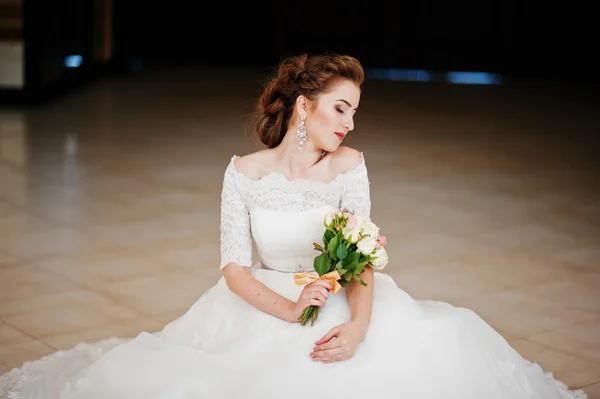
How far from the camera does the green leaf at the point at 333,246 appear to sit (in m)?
2.86

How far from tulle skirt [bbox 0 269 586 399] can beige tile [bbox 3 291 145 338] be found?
89 cm

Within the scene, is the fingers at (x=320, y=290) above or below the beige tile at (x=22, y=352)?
above

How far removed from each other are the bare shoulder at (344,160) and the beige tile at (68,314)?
1.48 meters

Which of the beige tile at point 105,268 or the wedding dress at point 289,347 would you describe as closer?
the wedding dress at point 289,347

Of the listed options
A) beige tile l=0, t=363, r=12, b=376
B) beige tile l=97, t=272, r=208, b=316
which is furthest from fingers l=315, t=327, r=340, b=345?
beige tile l=97, t=272, r=208, b=316

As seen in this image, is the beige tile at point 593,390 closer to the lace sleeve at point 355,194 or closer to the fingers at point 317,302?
the lace sleeve at point 355,194

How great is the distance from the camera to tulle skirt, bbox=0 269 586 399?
2.81 m

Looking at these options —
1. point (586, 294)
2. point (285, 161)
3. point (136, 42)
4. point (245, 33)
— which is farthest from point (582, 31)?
point (285, 161)

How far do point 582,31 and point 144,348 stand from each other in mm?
11210

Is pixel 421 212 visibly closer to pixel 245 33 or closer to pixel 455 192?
pixel 455 192

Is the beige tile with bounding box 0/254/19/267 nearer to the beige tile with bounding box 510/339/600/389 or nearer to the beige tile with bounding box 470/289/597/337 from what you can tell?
the beige tile with bounding box 470/289/597/337

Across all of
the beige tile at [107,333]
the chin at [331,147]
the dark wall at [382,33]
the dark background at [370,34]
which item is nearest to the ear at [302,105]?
the chin at [331,147]

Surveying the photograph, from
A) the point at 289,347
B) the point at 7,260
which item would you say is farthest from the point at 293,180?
the point at 7,260

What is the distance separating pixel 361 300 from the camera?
2959 mm
